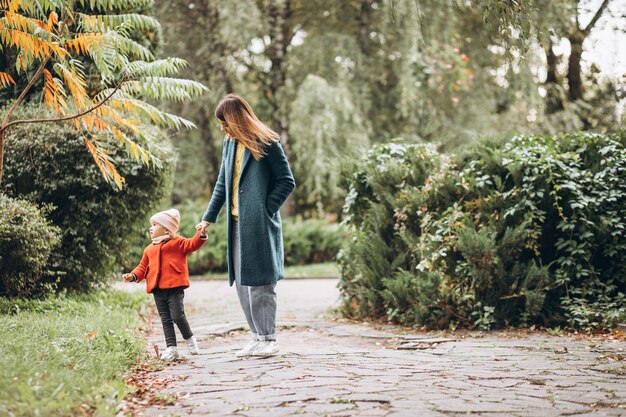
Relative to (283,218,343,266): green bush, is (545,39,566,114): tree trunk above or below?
above

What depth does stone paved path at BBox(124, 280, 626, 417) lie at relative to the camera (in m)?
4.07

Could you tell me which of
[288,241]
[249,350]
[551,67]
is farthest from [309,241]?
[249,350]

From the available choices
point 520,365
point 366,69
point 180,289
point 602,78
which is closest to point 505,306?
point 520,365

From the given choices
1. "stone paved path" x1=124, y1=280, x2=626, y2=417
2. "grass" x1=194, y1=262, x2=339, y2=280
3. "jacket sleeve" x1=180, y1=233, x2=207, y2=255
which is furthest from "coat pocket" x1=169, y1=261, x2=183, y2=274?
"grass" x1=194, y1=262, x2=339, y2=280

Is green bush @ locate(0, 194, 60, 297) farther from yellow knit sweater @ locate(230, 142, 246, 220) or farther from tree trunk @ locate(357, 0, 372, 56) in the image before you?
tree trunk @ locate(357, 0, 372, 56)

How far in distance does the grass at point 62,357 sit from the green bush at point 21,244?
0.23m

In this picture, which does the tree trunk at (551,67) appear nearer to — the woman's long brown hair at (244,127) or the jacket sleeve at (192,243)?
the woman's long brown hair at (244,127)

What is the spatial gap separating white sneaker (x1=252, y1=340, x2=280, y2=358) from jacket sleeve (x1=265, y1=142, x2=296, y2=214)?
3.66ft

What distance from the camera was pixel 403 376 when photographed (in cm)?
497

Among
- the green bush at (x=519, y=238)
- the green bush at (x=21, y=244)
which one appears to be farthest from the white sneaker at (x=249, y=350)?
the green bush at (x=21, y=244)

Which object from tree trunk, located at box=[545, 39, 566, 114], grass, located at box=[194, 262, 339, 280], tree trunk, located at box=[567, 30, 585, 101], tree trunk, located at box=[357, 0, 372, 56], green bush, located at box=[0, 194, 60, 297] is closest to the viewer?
green bush, located at box=[0, 194, 60, 297]

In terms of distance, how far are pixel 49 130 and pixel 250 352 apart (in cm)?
426

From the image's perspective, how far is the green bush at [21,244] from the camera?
713cm

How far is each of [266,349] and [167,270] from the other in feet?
3.48
